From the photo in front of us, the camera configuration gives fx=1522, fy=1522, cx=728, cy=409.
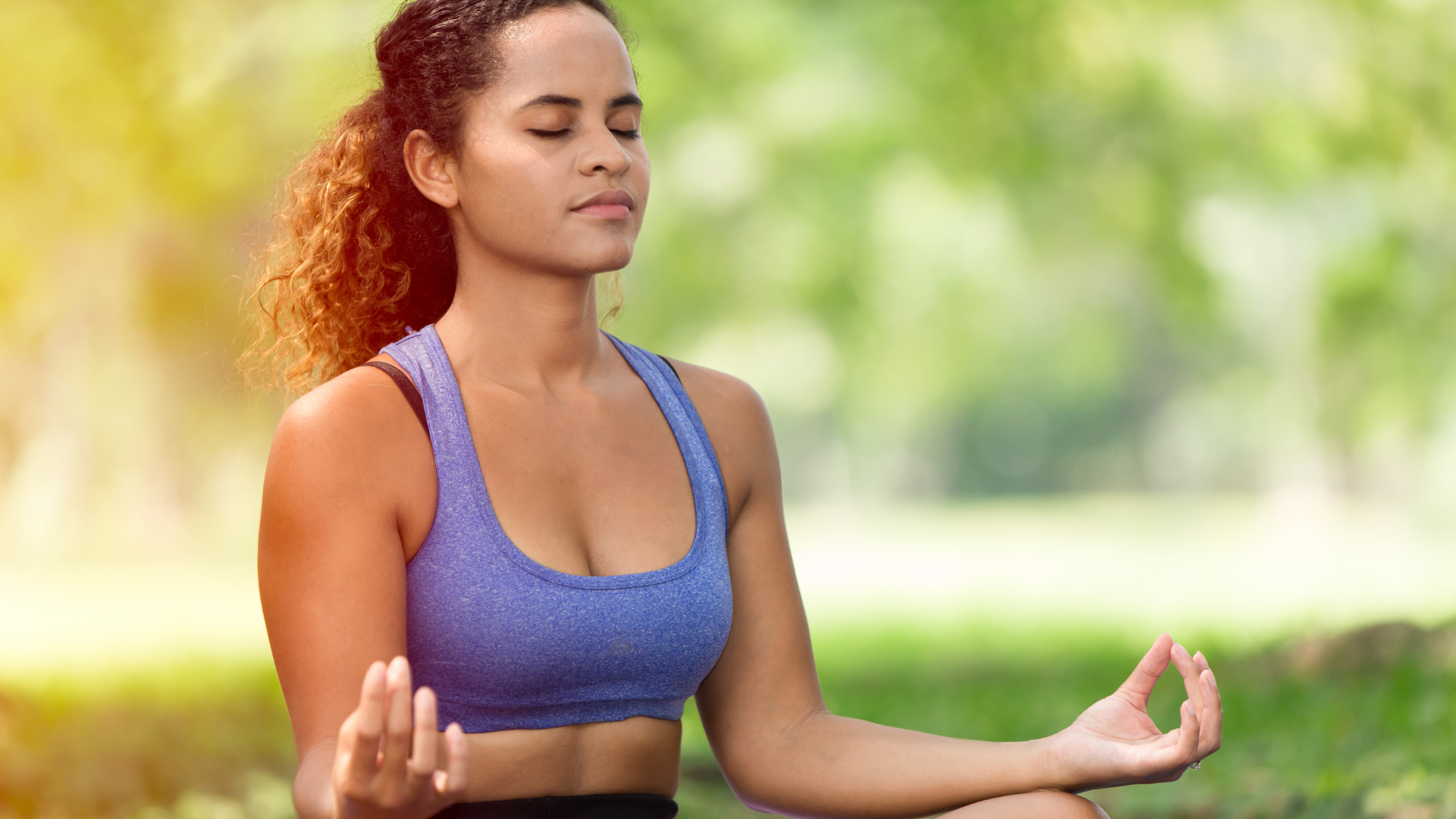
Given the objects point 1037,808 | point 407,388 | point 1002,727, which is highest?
point 407,388

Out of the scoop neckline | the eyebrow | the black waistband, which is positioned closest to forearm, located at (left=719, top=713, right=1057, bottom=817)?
the black waistband

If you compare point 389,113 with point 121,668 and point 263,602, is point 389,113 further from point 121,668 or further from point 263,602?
point 121,668

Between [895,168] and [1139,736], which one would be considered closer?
[1139,736]

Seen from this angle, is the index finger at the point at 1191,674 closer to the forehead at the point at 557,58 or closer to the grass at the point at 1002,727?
the forehead at the point at 557,58

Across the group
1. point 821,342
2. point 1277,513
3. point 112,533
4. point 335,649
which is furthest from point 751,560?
point 1277,513

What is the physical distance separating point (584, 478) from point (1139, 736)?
2.91 feet

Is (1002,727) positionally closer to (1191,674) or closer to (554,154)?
(1191,674)

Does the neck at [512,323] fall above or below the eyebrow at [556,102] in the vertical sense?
below

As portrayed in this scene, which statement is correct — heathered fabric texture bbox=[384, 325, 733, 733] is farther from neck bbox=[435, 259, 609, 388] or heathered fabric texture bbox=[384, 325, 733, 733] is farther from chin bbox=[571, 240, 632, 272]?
chin bbox=[571, 240, 632, 272]

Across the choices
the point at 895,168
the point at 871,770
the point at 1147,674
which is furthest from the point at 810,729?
the point at 895,168

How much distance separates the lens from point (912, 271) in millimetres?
14172

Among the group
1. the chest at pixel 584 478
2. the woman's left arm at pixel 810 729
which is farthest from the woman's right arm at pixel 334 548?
the woman's left arm at pixel 810 729

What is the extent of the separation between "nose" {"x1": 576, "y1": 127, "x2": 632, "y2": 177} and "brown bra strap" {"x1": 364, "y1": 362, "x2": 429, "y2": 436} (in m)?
0.40

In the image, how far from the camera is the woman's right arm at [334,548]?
198 cm
